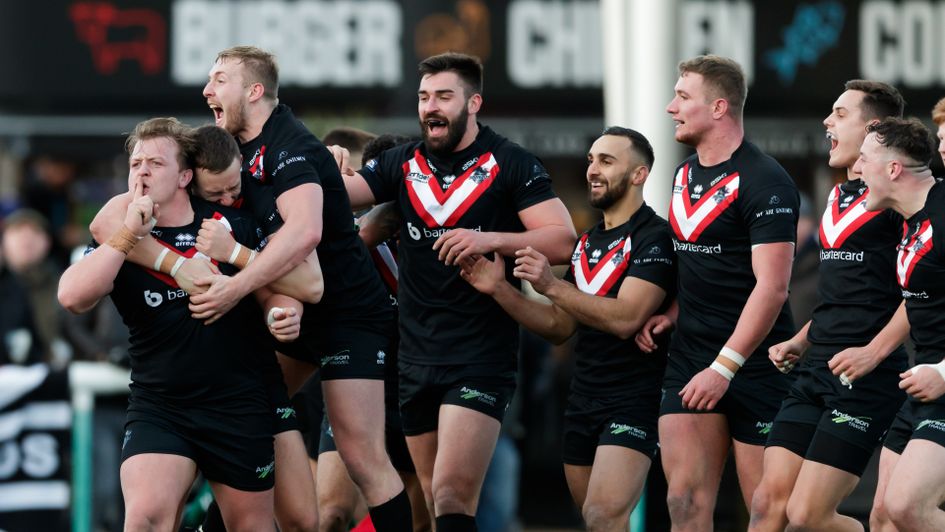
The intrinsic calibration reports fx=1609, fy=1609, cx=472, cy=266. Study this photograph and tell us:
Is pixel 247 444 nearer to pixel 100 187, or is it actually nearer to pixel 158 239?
pixel 158 239

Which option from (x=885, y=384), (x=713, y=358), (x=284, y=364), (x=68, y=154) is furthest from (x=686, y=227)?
(x=68, y=154)

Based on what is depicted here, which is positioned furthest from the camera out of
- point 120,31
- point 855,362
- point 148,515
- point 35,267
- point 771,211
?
point 120,31

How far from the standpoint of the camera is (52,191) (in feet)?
50.3

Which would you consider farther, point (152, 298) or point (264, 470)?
point (264, 470)

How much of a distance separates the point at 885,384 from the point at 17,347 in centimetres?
671

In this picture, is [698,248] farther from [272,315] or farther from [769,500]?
[272,315]

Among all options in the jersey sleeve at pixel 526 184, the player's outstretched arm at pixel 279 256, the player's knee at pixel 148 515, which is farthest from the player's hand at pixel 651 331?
the player's knee at pixel 148 515

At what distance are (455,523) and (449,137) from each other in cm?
185

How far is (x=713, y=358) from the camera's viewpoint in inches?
292

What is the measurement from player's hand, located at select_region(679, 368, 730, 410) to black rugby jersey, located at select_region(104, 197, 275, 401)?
6.27ft

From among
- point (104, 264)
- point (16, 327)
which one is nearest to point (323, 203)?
point (104, 264)

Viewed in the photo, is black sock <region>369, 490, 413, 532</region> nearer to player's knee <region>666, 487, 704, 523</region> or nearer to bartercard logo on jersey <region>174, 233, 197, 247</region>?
player's knee <region>666, 487, 704, 523</region>

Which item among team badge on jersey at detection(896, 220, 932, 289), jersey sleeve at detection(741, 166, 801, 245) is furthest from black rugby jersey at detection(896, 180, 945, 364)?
jersey sleeve at detection(741, 166, 801, 245)

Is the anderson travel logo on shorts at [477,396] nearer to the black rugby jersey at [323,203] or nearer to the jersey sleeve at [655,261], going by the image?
the black rugby jersey at [323,203]
